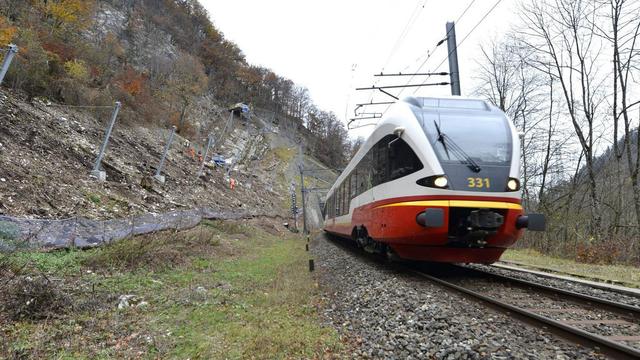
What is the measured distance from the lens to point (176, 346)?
4.82m

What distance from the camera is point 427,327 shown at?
4.65 m

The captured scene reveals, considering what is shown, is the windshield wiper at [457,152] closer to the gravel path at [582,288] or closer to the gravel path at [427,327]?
the gravel path at [427,327]

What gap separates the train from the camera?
6.74 meters

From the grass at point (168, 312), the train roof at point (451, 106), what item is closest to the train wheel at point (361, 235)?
the grass at point (168, 312)

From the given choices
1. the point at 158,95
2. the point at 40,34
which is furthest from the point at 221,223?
the point at 158,95

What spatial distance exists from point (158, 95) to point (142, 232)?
3609cm

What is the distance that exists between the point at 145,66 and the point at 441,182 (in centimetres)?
4922

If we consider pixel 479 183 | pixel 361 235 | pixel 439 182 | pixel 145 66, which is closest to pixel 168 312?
pixel 439 182

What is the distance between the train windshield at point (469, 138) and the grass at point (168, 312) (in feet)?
11.9

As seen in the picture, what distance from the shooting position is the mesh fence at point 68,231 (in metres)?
7.18

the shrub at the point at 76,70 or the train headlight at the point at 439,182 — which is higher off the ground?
the shrub at the point at 76,70

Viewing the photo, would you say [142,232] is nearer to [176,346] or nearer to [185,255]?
[185,255]

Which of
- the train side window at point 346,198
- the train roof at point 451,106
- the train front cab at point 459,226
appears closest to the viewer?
the train front cab at point 459,226

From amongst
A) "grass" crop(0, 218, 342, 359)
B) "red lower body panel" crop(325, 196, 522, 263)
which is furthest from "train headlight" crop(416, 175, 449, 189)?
"grass" crop(0, 218, 342, 359)
